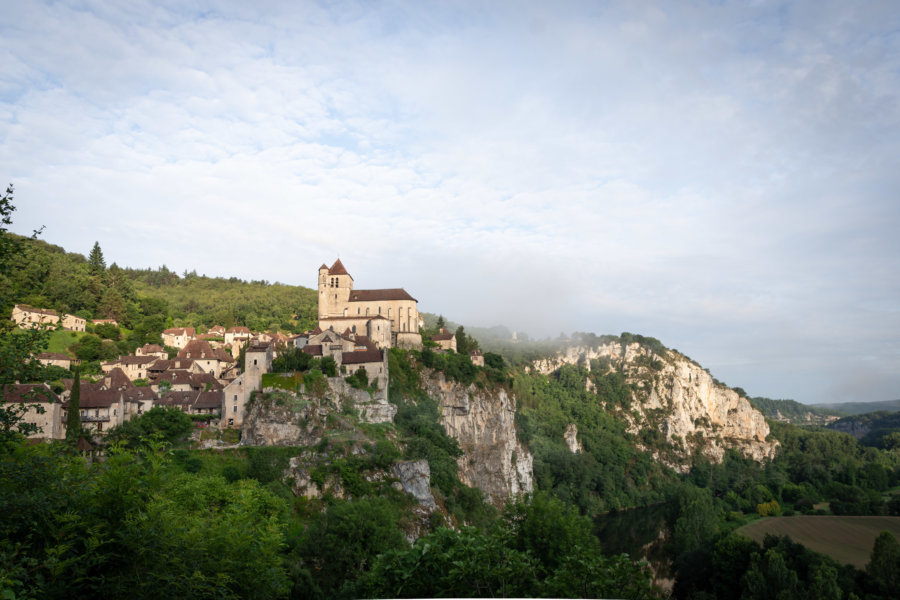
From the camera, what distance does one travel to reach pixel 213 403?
4684 centimetres

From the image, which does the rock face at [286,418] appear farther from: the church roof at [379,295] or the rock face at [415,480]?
the church roof at [379,295]

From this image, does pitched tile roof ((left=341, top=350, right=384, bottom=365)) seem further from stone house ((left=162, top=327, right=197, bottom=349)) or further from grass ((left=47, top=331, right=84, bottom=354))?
grass ((left=47, top=331, right=84, bottom=354))

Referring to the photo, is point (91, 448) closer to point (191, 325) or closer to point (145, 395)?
point (145, 395)

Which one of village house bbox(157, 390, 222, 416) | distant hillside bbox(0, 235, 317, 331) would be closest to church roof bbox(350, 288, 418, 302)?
distant hillside bbox(0, 235, 317, 331)

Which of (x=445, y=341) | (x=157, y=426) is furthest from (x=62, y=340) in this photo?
(x=445, y=341)

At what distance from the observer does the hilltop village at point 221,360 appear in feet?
140

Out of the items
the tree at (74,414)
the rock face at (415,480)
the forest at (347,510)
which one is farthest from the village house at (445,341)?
the tree at (74,414)

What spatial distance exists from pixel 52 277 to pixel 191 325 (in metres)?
20.2

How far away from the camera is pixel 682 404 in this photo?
133m

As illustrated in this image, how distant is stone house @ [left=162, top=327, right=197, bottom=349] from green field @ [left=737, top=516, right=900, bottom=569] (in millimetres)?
68628

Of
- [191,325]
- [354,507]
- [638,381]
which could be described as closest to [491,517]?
[354,507]

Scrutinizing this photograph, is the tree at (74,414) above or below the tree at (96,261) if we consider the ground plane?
below

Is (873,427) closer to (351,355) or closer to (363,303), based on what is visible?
(363,303)

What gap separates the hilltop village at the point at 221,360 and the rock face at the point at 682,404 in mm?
75712
